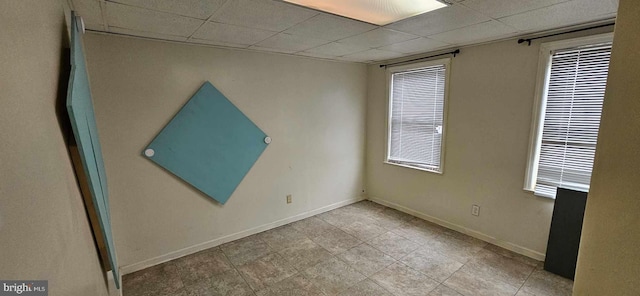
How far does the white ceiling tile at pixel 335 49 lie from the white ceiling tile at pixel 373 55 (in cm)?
18

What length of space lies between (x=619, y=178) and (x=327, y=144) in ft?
10.5

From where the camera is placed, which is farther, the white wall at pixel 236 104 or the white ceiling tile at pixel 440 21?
the white wall at pixel 236 104

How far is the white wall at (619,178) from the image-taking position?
649mm

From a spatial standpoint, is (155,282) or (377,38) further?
(377,38)

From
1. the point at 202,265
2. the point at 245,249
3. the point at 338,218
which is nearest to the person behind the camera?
the point at 202,265

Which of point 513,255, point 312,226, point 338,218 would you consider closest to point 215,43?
point 312,226

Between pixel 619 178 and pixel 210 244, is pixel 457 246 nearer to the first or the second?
pixel 619 178

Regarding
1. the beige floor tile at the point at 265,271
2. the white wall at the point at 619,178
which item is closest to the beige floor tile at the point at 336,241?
the beige floor tile at the point at 265,271

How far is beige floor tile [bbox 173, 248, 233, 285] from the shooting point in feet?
8.01

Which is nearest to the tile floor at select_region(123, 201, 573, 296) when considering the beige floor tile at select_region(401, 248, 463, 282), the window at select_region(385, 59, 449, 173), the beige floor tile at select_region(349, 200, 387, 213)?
the beige floor tile at select_region(401, 248, 463, 282)

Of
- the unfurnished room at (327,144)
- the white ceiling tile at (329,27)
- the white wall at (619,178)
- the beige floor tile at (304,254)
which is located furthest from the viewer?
the beige floor tile at (304,254)

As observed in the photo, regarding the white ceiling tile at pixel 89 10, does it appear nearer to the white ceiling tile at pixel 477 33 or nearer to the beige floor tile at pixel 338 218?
the white ceiling tile at pixel 477 33

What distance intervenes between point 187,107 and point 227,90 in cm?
45

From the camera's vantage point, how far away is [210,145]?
2.80 meters
